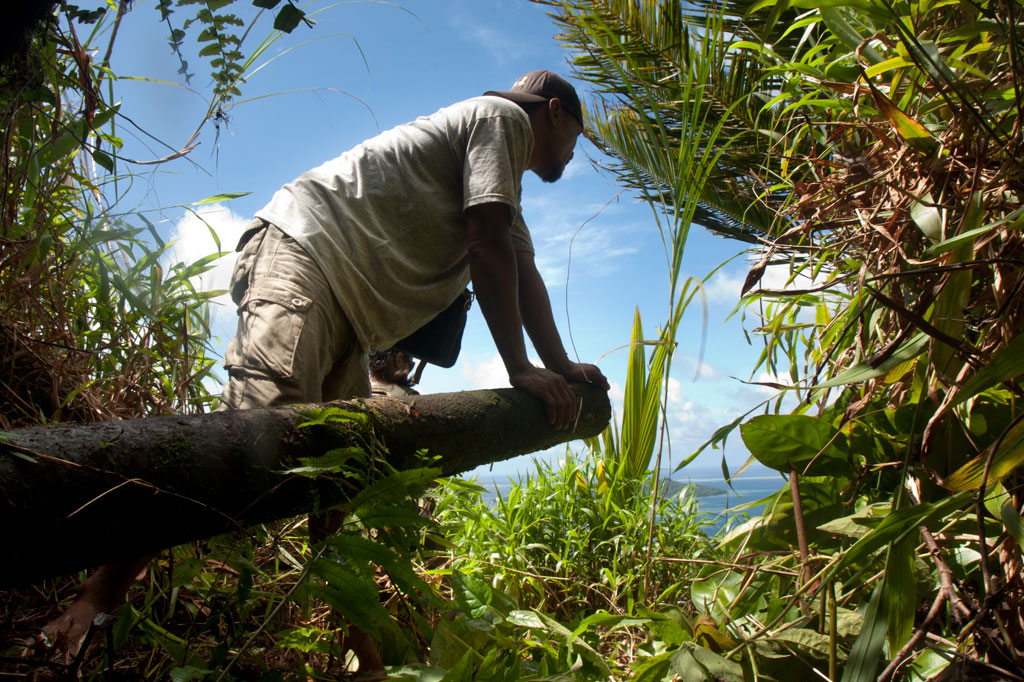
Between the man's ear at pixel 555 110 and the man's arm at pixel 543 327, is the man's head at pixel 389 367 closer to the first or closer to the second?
the man's arm at pixel 543 327

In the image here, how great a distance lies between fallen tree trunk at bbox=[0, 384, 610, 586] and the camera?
81 cm

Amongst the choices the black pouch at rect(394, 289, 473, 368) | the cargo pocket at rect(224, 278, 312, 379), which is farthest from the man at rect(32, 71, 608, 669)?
the black pouch at rect(394, 289, 473, 368)

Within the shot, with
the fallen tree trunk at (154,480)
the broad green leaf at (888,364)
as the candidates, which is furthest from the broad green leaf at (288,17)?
the broad green leaf at (888,364)

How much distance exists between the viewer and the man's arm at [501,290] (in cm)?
178

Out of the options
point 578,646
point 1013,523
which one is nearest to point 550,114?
point 578,646

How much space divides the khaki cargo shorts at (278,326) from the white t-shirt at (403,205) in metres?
0.05

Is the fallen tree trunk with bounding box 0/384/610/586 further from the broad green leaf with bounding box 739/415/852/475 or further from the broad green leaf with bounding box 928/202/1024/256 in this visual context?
the broad green leaf with bounding box 928/202/1024/256

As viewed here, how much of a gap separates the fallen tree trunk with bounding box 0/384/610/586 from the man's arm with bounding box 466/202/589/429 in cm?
62

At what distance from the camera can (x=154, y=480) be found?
2.90 ft

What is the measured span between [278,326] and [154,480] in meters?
0.74

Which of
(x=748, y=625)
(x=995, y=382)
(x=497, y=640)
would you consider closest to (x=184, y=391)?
(x=497, y=640)

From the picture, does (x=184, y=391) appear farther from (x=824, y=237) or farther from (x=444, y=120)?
(x=824, y=237)

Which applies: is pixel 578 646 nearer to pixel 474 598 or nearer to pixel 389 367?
pixel 474 598

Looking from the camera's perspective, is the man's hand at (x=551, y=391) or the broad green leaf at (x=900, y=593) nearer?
the broad green leaf at (x=900, y=593)
